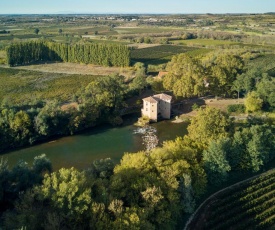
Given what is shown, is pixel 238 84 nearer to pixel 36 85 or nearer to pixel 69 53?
pixel 36 85

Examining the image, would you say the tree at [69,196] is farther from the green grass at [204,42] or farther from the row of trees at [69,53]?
the green grass at [204,42]

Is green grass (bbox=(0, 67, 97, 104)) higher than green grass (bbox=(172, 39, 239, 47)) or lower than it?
lower

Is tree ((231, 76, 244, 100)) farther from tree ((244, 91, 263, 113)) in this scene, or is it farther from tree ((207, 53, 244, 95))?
tree ((244, 91, 263, 113))

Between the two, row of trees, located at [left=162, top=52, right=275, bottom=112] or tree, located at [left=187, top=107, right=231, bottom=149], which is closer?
tree, located at [left=187, top=107, right=231, bottom=149]

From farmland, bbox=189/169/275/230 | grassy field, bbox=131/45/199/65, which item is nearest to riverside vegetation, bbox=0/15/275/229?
farmland, bbox=189/169/275/230

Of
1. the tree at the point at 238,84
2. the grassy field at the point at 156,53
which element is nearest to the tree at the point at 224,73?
the tree at the point at 238,84
